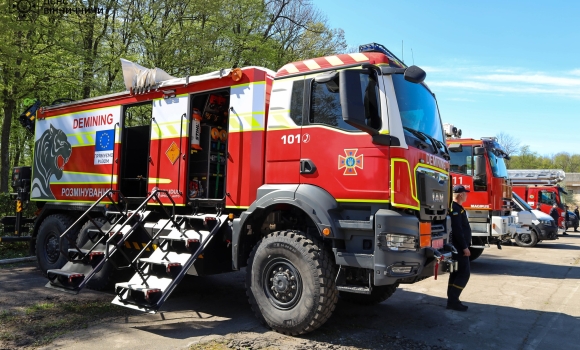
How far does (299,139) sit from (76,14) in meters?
12.1

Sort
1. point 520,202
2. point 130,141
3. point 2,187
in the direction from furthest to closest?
point 520,202, point 2,187, point 130,141

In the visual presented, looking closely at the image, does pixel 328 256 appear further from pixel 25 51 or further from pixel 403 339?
pixel 25 51

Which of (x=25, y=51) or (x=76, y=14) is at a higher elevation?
(x=76, y=14)

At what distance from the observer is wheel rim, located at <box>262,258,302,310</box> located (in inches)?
193

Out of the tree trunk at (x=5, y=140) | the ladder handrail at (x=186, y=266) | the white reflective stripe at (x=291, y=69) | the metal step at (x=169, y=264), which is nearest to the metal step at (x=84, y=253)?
the metal step at (x=169, y=264)

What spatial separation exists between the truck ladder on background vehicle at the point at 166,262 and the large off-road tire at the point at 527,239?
607 inches

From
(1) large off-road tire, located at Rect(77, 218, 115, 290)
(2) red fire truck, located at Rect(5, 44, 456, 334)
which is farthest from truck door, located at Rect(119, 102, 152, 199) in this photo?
(1) large off-road tire, located at Rect(77, 218, 115, 290)

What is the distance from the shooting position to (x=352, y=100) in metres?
4.57

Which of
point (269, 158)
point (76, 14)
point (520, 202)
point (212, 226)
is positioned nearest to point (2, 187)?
point (76, 14)

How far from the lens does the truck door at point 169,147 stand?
6469 mm

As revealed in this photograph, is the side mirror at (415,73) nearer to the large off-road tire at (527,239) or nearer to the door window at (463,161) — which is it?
the door window at (463,161)

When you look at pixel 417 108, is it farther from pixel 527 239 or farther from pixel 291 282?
pixel 527 239

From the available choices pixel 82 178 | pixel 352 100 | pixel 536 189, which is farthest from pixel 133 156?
pixel 536 189

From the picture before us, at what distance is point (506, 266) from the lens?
1160cm
